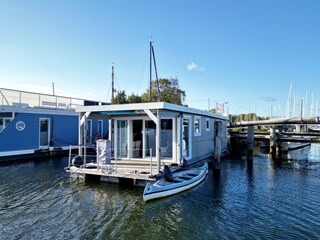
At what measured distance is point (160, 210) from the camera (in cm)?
752

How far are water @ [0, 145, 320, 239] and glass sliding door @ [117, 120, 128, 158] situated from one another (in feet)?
9.14

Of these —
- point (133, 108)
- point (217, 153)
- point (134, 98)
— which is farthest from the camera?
point (134, 98)

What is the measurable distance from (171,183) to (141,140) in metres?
4.07

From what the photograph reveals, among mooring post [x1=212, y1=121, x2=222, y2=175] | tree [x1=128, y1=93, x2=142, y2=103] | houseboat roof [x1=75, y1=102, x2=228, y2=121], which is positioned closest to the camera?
houseboat roof [x1=75, y1=102, x2=228, y2=121]

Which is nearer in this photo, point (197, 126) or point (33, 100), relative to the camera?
point (197, 126)

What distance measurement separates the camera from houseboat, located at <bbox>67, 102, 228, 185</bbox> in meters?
10.3

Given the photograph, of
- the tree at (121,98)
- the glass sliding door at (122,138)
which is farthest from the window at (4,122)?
the tree at (121,98)

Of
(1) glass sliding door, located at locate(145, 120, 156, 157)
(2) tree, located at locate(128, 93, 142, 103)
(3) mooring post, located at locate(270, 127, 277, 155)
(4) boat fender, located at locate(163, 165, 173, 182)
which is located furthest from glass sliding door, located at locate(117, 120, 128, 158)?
(2) tree, located at locate(128, 93, 142, 103)

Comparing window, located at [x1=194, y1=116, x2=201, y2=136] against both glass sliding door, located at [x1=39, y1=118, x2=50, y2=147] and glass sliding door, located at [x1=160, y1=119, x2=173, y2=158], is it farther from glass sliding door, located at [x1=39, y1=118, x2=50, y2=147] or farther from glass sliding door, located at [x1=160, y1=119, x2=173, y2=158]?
glass sliding door, located at [x1=39, y1=118, x2=50, y2=147]

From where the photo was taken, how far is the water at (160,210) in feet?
19.8

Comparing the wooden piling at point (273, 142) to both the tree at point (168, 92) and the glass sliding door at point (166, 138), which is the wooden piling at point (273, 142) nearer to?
the glass sliding door at point (166, 138)

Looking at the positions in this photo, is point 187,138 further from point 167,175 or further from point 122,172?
point 122,172

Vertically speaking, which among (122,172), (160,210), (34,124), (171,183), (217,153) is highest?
(34,124)

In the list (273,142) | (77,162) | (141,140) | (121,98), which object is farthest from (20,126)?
(121,98)
